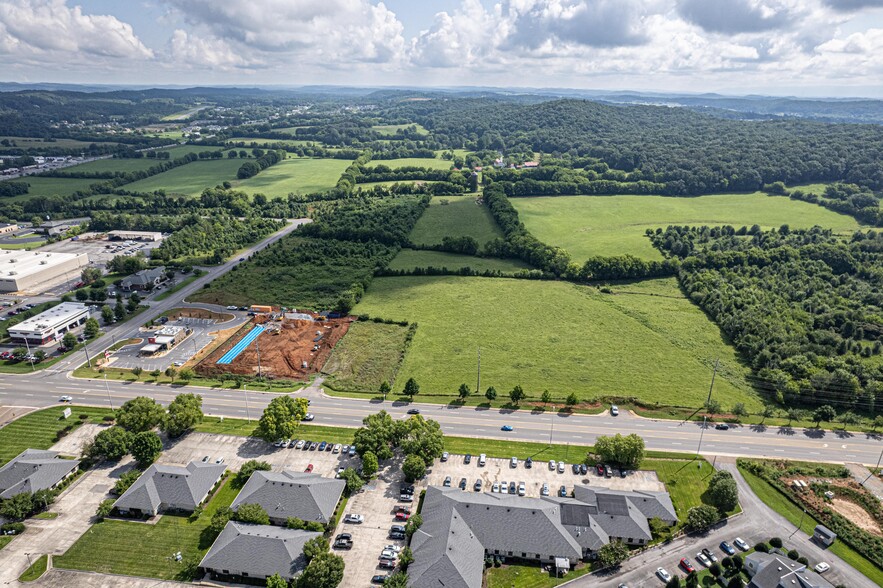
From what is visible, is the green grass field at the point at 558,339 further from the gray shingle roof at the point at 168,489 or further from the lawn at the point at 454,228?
the gray shingle roof at the point at 168,489

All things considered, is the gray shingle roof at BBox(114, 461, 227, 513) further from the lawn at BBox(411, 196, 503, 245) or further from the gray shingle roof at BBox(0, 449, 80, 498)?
the lawn at BBox(411, 196, 503, 245)

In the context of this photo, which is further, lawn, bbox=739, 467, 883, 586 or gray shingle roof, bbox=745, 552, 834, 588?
lawn, bbox=739, 467, 883, 586

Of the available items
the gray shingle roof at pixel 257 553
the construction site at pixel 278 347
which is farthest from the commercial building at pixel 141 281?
the gray shingle roof at pixel 257 553

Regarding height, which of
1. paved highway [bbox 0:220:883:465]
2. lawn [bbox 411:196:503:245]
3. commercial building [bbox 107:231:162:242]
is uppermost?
lawn [bbox 411:196:503:245]

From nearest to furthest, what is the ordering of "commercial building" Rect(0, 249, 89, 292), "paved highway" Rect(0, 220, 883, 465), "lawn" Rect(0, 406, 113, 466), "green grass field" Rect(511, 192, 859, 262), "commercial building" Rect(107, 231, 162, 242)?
"lawn" Rect(0, 406, 113, 466), "paved highway" Rect(0, 220, 883, 465), "commercial building" Rect(0, 249, 89, 292), "green grass field" Rect(511, 192, 859, 262), "commercial building" Rect(107, 231, 162, 242)

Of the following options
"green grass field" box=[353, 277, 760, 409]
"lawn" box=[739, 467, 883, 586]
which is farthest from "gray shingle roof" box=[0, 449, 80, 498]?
"lawn" box=[739, 467, 883, 586]

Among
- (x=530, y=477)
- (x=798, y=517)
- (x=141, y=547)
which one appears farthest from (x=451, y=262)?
(x=141, y=547)

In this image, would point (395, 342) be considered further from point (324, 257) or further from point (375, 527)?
point (324, 257)

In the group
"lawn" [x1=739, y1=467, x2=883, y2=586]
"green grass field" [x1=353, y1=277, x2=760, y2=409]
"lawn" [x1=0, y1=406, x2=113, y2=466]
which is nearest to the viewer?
"lawn" [x1=739, y1=467, x2=883, y2=586]
